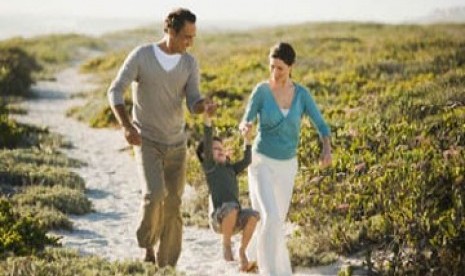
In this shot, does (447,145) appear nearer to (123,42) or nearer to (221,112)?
(221,112)

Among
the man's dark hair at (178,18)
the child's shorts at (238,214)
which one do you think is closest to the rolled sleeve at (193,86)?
the man's dark hair at (178,18)

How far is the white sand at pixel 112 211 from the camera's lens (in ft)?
29.3

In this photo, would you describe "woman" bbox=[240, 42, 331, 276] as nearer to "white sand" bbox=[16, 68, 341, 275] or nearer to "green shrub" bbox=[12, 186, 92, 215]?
"white sand" bbox=[16, 68, 341, 275]

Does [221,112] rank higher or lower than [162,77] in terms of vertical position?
lower

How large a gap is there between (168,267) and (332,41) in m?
32.4

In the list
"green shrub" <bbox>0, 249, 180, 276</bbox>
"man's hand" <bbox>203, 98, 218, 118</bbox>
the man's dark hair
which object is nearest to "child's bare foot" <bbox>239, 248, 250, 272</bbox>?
"green shrub" <bbox>0, 249, 180, 276</bbox>

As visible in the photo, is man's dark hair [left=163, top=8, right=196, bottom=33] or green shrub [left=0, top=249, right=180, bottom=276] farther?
man's dark hair [left=163, top=8, right=196, bottom=33]

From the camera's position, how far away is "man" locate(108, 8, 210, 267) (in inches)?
263

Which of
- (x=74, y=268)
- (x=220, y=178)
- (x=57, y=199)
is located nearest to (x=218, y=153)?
(x=220, y=178)

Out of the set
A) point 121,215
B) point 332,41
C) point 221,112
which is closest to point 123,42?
point 332,41

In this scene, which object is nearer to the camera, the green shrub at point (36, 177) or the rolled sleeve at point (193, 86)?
the rolled sleeve at point (193, 86)

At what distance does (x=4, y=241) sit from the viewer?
7.74 metres

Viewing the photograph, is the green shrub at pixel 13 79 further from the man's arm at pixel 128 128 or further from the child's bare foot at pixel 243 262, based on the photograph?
the man's arm at pixel 128 128

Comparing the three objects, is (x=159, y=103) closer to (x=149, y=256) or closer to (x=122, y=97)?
(x=122, y=97)
